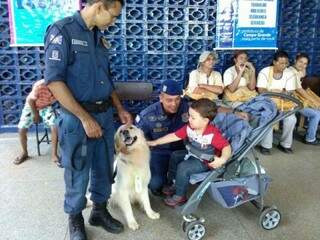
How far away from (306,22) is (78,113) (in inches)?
152

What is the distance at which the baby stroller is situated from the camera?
2.34 meters

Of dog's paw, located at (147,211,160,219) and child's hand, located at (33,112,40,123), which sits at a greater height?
child's hand, located at (33,112,40,123)

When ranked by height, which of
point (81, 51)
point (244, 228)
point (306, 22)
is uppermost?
point (306, 22)

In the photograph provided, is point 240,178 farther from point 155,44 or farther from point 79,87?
point 155,44

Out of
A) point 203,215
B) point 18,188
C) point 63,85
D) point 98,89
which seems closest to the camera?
point 63,85

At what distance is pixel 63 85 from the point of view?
75.7 inches

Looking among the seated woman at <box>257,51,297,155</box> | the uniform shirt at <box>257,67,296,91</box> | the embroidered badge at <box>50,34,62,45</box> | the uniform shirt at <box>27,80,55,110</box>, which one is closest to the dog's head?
the embroidered badge at <box>50,34,62,45</box>

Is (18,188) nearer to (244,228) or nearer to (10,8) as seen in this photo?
(244,228)

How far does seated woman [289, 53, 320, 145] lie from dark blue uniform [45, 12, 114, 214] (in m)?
2.83

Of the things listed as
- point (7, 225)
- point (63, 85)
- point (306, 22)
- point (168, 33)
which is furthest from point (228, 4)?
point (7, 225)

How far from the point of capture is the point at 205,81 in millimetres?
4098

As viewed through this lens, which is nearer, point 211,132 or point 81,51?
point 81,51

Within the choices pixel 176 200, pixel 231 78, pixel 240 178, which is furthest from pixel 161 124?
pixel 231 78

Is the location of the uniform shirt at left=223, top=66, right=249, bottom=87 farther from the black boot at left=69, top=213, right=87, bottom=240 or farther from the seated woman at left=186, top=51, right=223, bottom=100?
the black boot at left=69, top=213, right=87, bottom=240
